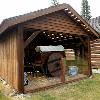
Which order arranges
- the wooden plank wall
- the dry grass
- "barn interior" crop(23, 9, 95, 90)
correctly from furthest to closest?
1. "barn interior" crop(23, 9, 95, 90)
2. the wooden plank wall
3. the dry grass

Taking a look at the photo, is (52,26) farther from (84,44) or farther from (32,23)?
(84,44)

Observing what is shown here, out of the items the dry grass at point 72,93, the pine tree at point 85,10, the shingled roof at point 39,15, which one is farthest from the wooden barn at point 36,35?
the pine tree at point 85,10

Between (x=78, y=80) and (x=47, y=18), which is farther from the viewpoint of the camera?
(x=78, y=80)

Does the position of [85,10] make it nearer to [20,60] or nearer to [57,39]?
[57,39]

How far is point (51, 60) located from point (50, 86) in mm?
3619

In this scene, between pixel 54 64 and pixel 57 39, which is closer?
pixel 54 64

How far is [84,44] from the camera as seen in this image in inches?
644

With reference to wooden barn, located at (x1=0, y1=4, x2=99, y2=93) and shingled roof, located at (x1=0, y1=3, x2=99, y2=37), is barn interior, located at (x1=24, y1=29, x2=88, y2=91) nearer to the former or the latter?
wooden barn, located at (x1=0, y1=4, x2=99, y2=93)

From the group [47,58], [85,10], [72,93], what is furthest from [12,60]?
[85,10]

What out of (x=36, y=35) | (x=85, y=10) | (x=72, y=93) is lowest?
(x=72, y=93)

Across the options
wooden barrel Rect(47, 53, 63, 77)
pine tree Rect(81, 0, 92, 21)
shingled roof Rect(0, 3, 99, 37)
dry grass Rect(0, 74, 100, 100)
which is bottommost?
dry grass Rect(0, 74, 100, 100)

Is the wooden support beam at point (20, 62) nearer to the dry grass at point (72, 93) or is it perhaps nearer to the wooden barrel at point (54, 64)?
the dry grass at point (72, 93)

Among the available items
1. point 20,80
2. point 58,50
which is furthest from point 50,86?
point 58,50

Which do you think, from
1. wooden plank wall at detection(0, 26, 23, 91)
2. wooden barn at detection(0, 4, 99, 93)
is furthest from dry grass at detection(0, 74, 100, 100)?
wooden plank wall at detection(0, 26, 23, 91)
